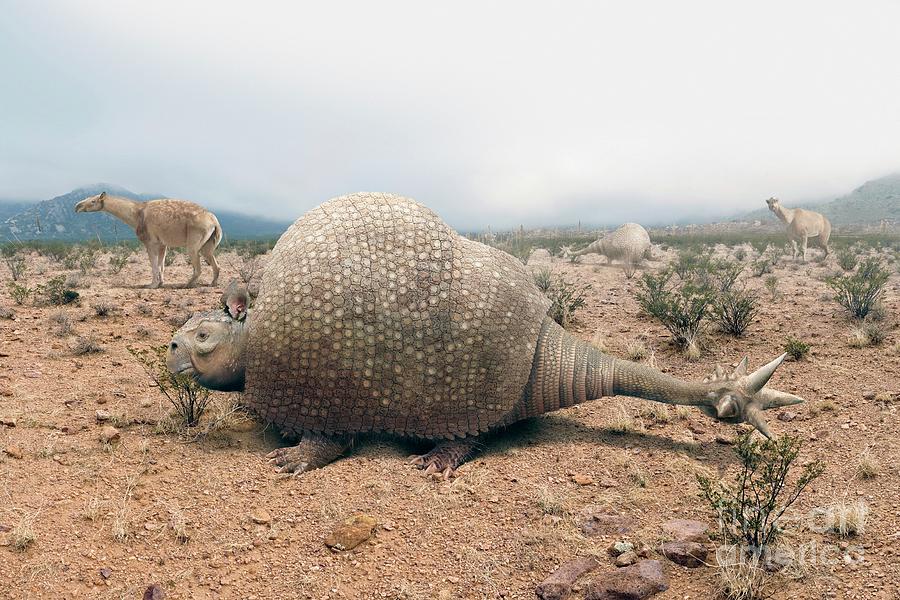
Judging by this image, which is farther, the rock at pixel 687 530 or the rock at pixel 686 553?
the rock at pixel 687 530

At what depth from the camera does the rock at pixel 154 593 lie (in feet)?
10.3

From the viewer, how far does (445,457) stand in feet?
16.4

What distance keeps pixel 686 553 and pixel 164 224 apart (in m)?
13.4

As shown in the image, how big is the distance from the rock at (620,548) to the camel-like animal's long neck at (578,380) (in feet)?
5.92

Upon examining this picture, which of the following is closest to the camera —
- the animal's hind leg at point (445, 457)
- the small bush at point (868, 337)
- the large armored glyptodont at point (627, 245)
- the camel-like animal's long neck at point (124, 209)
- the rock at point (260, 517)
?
the rock at point (260, 517)

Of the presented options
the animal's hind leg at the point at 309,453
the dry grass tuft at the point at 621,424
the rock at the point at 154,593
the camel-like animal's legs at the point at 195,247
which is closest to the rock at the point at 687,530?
the dry grass tuft at the point at 621,424

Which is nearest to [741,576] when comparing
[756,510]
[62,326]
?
[756,510]

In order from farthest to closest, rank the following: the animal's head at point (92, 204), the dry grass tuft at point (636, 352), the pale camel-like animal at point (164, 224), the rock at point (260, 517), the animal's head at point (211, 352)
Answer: the animal's head at point (92, 204) < the pale camel-like animal at point (164, 224) < the dry grass tuft at point (636, 352) < the animal's head at point (211, 352) < the rock at point (260, 517)

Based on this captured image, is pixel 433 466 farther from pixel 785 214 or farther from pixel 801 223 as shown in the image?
pixel 785 214

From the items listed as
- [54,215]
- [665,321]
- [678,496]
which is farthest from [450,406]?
[54,215]

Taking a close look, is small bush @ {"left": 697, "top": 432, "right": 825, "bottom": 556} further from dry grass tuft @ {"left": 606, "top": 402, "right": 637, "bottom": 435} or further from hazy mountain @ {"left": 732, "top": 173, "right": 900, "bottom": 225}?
hazy mountain @ {"left": 732, "top": 173, "right": 900, "bottom": 225}

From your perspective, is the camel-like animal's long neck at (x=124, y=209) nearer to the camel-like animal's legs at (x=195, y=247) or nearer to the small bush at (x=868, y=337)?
the camel-like animal's legs at (x=195, y=247)

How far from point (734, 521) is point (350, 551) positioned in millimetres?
2815

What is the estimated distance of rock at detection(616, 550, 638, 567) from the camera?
350 cm
